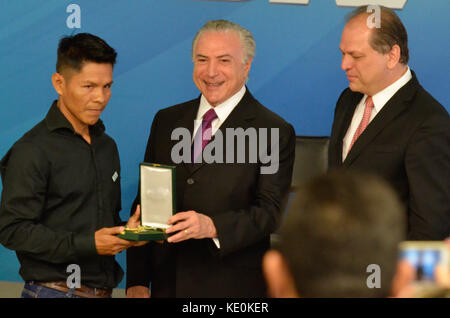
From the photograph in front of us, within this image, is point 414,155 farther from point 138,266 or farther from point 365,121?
point 138,266

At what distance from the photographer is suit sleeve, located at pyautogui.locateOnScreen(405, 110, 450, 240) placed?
285 cm

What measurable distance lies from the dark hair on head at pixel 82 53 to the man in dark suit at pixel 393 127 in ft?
3.91

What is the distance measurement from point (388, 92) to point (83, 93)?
4.73ft

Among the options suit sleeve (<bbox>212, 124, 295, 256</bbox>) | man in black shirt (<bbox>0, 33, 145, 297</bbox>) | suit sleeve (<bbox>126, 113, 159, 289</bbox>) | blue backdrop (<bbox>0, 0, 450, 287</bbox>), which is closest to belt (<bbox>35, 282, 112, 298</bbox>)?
man in black shirt (<bbox>0, 33, 145, 297</bbox>)

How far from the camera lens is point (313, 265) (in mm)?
1231

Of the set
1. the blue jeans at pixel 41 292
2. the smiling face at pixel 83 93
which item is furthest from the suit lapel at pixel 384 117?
the blue jeans at pixel 41 292

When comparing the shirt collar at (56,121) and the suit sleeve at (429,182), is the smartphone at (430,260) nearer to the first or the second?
the suit sleeve at (429,182)

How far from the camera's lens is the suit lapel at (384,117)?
10.0 feet

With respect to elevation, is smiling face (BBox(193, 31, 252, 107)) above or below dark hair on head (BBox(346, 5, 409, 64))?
below

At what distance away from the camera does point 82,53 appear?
289 centimetres

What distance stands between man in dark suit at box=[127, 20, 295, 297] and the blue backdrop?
1522 millimetres

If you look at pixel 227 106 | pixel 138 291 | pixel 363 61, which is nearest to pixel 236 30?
pixel 227 106

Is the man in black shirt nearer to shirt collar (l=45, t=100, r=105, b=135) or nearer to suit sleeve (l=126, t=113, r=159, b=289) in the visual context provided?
shirt collar (l=45, t=100, r=105, b=135)

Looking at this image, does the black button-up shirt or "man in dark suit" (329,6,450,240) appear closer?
the black button-up shirt
